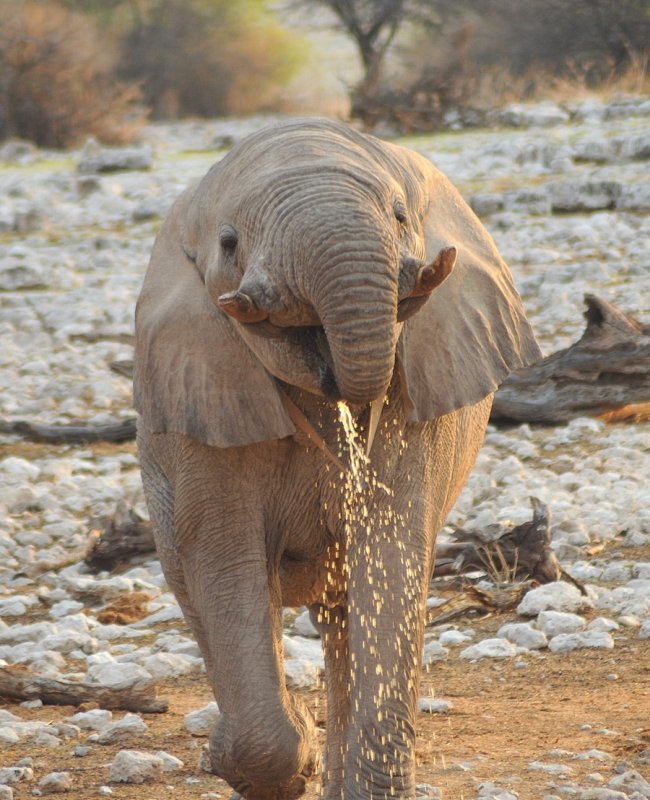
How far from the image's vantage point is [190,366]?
3.58 m

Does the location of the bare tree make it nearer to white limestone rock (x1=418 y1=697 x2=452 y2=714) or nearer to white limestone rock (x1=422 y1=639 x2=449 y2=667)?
white limestone rock (x1=422 y1=639 x2=449 y2=667)

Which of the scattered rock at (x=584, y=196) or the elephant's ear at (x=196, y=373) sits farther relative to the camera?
the scattered rock at (x=584, y=196)

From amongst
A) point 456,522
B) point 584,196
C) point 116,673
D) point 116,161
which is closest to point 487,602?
point 456,522

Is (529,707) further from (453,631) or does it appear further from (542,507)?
(542,507)

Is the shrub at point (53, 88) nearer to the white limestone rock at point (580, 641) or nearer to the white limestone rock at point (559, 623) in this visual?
the white limestone rock at point (559, 623)

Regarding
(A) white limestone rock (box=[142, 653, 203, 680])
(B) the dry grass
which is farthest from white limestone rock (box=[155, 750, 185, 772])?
(B) the dry grass

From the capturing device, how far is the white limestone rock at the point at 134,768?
14.1ft

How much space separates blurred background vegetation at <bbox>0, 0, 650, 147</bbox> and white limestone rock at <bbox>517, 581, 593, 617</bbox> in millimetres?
10149

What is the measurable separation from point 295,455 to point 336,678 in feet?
3.23

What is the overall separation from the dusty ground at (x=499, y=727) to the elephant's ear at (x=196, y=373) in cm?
A: 120

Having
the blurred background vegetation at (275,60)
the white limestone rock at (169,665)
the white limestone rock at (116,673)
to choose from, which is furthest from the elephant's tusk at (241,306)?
the blurred background vegetation at (275,60)

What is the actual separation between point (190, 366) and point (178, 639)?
2406 mm

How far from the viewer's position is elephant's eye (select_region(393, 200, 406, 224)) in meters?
3.20

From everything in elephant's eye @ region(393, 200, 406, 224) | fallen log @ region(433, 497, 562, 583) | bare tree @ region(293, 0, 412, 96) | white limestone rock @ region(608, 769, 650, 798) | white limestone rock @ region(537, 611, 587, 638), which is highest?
bare tree @ region(293, 0, 412, 96)
